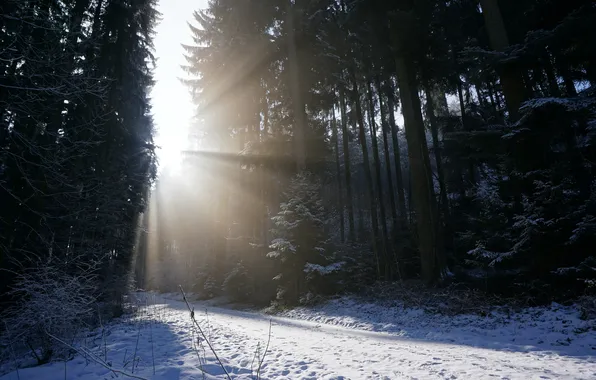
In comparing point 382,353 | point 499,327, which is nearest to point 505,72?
point 499,327

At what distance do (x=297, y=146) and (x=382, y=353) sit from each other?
12487mm

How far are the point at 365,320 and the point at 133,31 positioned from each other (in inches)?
668

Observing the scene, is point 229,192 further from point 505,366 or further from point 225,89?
point 505,366

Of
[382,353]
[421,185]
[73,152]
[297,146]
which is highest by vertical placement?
[297,146]

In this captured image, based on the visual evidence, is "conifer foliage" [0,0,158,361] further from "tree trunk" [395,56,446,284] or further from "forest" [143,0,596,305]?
"tree trunk" [395,56,446,284]

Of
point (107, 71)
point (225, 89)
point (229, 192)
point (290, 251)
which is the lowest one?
point (290, 251)

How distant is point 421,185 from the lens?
13.0 metres

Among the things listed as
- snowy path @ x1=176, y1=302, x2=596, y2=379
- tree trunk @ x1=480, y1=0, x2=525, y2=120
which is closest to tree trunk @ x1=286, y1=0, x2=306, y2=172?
tree trunk @ x1=480, y1=0, x2=525, y2=120

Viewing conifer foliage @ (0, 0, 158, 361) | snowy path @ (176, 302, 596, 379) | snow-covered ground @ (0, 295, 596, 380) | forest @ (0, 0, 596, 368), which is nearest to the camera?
snowy path @ (176, 302, 596, 379)

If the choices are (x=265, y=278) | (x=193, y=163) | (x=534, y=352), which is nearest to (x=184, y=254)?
(x=193, y=163)

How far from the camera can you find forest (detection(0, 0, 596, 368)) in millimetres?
7059

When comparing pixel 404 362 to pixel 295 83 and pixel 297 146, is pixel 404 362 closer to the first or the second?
pixel 297 146

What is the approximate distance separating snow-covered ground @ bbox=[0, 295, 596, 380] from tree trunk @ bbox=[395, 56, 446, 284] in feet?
11.9

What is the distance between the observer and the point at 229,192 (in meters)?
26.1
